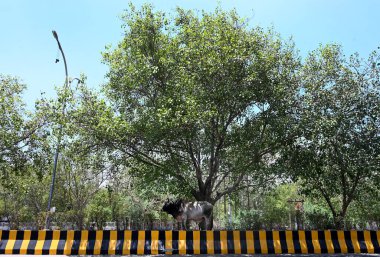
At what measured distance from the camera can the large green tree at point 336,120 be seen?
52.7 ft

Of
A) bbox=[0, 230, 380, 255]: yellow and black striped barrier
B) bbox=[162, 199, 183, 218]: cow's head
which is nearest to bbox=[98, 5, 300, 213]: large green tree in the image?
bbox=[162, 199, 183, 218]: cow's head

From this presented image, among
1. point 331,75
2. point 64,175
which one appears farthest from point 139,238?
point 64,175

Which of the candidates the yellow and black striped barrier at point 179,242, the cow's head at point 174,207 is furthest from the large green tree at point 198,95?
the yellow and black striped barrier at point 179,242

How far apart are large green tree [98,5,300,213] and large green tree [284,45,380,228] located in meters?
0.85

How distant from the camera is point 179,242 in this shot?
1400cm

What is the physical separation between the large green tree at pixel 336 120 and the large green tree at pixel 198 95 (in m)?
0.85

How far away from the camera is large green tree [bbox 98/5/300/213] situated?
602 inches

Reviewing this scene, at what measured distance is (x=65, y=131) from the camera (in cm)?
1645

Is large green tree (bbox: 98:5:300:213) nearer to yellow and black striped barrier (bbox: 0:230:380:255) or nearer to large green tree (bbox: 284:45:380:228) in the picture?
large green tree (bbox: 284:45:380:228)

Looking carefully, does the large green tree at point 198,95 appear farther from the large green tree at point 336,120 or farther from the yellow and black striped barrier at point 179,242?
the yellow and black striped barrier at point 179,242

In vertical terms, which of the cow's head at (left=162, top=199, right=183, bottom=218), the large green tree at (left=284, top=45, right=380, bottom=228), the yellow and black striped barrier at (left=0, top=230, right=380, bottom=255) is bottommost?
the yellow and black striped barrier at (left=0, top=230, right=380, bottom=255)

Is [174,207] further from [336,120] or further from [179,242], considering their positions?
[336,120]

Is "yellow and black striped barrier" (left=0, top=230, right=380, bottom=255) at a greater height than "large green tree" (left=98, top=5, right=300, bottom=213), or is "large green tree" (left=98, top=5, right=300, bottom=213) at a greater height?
"large green tree" (left=98, top=5, right=300, bottom=213)

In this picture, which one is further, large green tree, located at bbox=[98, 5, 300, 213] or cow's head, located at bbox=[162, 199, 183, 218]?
cow's head, located at bbox=[162, 199, 183, 218]
